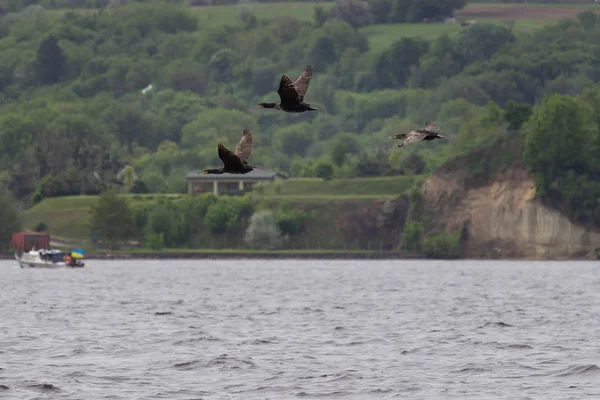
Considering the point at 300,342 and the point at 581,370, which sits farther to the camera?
the point at 300,342

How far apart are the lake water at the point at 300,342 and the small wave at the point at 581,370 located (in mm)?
77

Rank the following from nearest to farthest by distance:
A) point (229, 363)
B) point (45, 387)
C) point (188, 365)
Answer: point (45, 387), point (188, 365), point (229, 363)

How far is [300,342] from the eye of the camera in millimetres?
79250

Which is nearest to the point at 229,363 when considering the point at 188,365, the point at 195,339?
the point at 188,365

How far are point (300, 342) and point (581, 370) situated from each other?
17.6 meters

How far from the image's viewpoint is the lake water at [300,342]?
61656 mm

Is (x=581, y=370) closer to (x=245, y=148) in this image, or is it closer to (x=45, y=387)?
(x=45, y=387)

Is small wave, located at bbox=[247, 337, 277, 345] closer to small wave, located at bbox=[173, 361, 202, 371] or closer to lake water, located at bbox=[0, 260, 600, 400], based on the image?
lake water, located at bbox=[0, 260, 600, 400]

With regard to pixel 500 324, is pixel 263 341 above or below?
below

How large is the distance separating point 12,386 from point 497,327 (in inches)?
1379

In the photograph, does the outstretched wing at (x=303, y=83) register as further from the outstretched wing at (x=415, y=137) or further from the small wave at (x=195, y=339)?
the small wave at (x=195, y=339)

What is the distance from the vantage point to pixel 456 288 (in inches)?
5443

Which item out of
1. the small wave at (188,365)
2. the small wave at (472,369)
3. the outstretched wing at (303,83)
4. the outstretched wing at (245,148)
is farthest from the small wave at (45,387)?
the outstretched wing at (303,83)

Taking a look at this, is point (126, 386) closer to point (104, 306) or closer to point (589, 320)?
point (589, 320)
